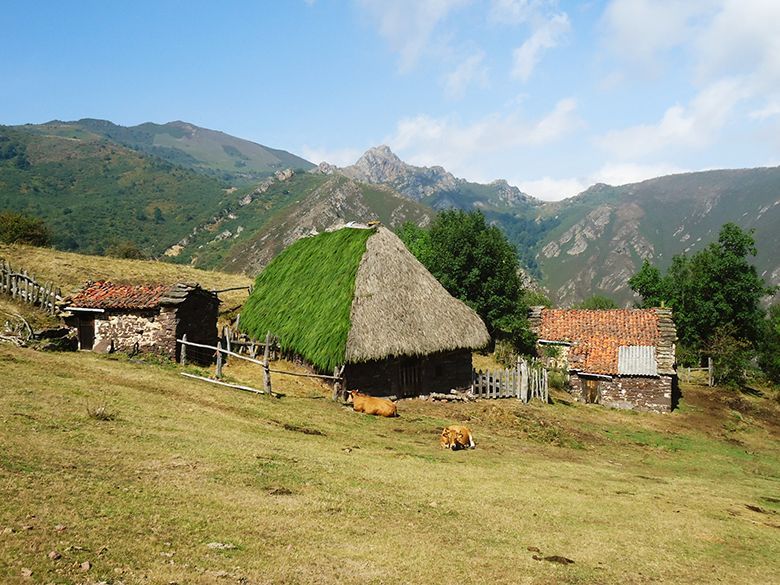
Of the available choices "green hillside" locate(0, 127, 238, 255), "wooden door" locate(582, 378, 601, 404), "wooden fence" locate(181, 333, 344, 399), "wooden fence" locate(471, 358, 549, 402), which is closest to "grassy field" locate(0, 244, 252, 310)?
"wooden fence" locate(181, 333, 344, 399)

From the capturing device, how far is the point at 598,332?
3309 centimetres

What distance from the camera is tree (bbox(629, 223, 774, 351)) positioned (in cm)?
4372

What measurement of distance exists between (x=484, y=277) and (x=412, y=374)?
20.9m

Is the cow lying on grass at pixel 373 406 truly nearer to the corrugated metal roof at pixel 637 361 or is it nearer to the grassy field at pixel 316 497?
the grassy field at pixel 316 497

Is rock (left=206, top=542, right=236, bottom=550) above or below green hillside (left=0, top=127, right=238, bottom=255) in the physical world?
below

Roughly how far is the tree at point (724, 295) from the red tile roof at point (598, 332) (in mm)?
13742

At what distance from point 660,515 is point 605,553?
3296 mm

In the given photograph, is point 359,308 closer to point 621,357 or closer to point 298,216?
point 621,357

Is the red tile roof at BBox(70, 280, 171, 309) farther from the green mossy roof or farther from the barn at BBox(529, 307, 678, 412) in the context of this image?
the barn at BBox(529, 307, 678, 412)

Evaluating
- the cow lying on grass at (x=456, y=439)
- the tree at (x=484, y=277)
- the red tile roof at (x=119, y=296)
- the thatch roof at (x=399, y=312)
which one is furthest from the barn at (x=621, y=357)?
the red tile roof at (x=119, y=296)

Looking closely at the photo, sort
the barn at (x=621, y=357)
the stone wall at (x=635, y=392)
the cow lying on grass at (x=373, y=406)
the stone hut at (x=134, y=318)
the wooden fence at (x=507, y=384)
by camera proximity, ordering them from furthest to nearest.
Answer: the barn at (x=621, y=357) → the stone wall at (x=635, y=392) → the wooden fence at (x=507, y=384) → the stone hut at (x=134, y=318) → the cow lying on grass at (x=373, y=406)

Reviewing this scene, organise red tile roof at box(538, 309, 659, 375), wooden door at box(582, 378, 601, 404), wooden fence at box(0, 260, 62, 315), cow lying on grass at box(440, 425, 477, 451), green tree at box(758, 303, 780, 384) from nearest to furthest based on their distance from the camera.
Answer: cow lying on grass at box(440, 425, 477, 451) → wooden fence at box(0, 260, 62, 315) → wooden door at box(582, 378, 601, 404) → red tile roof at box(538, 309, 659, 375) → green tree at box(758, 303, 780, 384)

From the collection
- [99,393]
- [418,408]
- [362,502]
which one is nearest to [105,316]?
[99,393]

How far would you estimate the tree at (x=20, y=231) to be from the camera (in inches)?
1791
